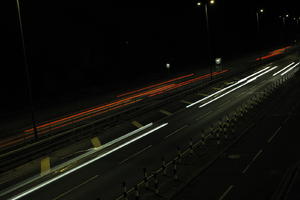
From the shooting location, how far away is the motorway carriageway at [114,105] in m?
29.1

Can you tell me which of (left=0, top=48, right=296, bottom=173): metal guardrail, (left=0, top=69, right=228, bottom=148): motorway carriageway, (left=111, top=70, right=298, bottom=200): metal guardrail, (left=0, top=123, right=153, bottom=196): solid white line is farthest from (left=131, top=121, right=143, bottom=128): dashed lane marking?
(left=111, top=70, right=298, bottom=200): metal guardrail

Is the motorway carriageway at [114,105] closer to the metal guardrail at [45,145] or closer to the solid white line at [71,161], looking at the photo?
the metal guardrail at [45,145]

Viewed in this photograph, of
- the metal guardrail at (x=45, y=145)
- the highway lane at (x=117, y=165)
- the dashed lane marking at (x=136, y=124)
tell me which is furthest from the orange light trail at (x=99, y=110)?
the highway lane at (x=117, y=165)

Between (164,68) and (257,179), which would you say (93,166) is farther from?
(164,68)

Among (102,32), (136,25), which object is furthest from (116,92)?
(136,25)

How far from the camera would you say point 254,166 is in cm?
1755

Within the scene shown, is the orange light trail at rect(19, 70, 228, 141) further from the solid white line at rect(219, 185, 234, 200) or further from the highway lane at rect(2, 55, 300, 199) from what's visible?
the solid white line at rect(219, 185, 234, 200)

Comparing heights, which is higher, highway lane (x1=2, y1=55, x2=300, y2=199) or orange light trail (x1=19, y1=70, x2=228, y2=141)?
highway lane (x1=2, y1=55, x2=300, y2=199)

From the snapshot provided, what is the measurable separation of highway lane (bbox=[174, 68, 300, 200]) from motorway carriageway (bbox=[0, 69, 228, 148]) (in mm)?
14612

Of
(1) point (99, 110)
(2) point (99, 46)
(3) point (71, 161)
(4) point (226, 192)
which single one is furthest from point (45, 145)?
(2) point (99, 46)

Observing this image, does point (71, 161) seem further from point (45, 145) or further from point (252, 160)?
point (252, 160)

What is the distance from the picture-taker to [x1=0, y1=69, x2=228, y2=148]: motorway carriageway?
95.4ft

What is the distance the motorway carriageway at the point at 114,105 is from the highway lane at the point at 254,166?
14.6m

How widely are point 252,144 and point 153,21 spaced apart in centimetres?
6158
